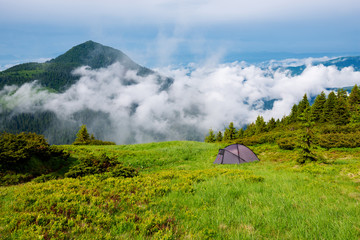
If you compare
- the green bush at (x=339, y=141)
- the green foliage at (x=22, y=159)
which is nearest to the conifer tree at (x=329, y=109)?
the green bush at (x=339, y=141)

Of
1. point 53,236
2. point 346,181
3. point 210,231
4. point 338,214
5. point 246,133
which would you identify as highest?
point 53,236

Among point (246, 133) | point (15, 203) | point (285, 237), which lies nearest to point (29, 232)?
point (15, 203)

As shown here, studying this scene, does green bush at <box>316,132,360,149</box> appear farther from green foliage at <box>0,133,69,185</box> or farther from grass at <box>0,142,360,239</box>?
green foliage at <box>0,133,69,185</box>

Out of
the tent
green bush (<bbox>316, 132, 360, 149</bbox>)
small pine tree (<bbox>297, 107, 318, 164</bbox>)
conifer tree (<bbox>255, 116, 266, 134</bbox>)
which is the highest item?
small pine tree (<bbox>297, 107, 318, 164</bbox>)

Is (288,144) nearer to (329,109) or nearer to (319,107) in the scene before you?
(329,109)

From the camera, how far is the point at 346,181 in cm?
850

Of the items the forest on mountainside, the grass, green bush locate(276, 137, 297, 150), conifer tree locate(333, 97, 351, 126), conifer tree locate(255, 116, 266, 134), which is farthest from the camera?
conifer tree locate(255, 116, 266, 134)

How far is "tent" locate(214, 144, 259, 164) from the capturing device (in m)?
20.2

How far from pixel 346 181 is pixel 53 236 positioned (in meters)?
11.4

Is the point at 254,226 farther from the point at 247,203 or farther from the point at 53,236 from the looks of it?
the point at 53,236

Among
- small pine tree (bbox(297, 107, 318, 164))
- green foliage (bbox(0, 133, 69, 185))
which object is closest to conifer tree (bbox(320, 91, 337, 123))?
small pine tree (bbox(297, 107, 318, 164))

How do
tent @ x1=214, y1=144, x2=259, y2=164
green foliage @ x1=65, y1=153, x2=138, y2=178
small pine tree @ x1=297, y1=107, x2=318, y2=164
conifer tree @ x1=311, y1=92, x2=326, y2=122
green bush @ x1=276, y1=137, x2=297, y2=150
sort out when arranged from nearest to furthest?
green foliage @ x1=65, y1=153, x2=138, y2=178
small pine tree @ x1=297, y1=107, x2=318, y2=164
tent @ x1=214, y1=144, x2=259, y2=164
green bush @ x1=276, y1=137, x2=297, y2=150
conifer tree @ x1=311, y1=92, x2=326, y2=122

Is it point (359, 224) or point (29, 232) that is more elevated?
point (29, 232)

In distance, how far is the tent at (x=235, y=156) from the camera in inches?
795
